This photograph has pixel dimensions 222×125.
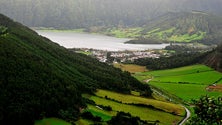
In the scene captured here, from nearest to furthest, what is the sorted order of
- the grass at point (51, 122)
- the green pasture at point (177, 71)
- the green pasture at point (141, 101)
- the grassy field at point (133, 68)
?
the grass at point (51, 122), the green pasture at point (141, 101), the green pasture at point (177, 71), the grassy field at point (133, 68)

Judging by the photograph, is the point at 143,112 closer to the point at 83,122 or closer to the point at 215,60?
the point at 83,122

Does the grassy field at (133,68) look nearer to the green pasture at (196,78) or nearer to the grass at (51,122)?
the green pasture at (196,78)

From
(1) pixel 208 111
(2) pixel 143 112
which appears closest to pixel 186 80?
(2) pixel 143 112

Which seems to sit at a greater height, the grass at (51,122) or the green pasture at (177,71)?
the green pasture at (177,71)

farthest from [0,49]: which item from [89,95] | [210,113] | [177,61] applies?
[177,61]

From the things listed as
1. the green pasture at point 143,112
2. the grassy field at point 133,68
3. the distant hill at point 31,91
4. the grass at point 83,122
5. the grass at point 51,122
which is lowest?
the green pasture at point 143,112

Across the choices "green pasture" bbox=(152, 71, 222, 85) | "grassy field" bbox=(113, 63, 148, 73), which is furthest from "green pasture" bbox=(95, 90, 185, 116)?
"grassy field" bbox=(113, 63, 148, 73)

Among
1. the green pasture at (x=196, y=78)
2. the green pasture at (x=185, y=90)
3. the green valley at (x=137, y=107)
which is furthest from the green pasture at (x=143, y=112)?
the green pasture at (x=196, y=78)
